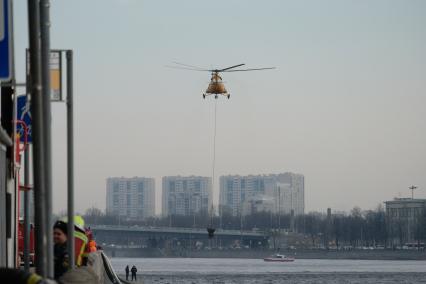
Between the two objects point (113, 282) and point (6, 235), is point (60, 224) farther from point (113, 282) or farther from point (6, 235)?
point (113, 282)

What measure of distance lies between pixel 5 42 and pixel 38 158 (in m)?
1.34

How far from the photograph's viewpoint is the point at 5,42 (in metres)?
8.12

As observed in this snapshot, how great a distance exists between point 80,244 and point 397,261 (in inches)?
7422

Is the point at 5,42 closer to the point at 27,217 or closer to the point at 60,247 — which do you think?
the point at 60,247

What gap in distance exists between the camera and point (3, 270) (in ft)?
21.4

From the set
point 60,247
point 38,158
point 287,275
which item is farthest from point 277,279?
point 38,158

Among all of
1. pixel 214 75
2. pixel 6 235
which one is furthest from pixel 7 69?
pixel 214 75

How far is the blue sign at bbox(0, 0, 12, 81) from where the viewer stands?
26.5 ft

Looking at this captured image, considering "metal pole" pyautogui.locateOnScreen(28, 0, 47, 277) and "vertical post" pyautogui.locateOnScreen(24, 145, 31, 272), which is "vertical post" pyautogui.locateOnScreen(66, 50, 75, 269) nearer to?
"vertical post" pyautogui.locateOnScreen(24, 145, 31, 272)

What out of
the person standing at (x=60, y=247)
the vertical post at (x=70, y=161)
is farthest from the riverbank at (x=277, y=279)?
the vertical post at (x=70, y=161)

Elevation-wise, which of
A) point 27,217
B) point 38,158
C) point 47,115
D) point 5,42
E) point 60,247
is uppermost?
point 5,42

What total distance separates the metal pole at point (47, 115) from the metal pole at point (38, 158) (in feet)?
0.11

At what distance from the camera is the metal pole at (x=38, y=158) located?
23.3 feet

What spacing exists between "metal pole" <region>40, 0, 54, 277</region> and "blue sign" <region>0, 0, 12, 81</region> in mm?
451
